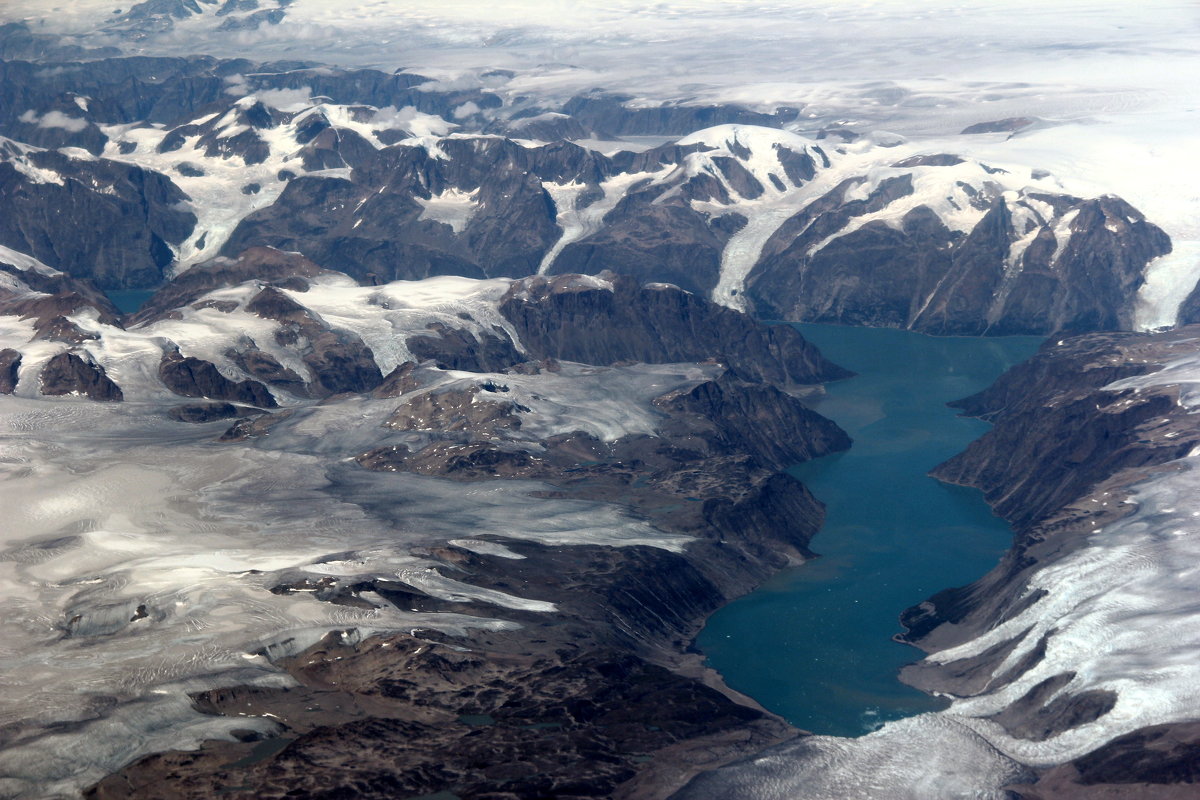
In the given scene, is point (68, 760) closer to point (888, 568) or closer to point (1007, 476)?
point (888, 568)

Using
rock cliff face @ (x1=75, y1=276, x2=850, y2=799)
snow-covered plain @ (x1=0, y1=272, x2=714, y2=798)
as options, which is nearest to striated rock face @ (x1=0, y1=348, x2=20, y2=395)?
snow-covered plain @ (x1=0, y1=272, x2=714, y2=798)

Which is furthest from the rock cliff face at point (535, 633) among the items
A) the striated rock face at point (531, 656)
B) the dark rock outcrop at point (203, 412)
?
the dark rock outcrop at point (203, 412)

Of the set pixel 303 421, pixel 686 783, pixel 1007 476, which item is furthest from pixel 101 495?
pixel 1007 476

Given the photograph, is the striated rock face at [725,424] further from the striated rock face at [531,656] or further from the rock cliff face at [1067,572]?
the rock cliff face at [1067,572]

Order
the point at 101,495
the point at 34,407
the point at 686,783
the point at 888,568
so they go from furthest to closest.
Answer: the point at 34,407, the point at 888,568, the point at 101,495, the point at 686,783

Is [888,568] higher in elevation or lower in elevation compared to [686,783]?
lower

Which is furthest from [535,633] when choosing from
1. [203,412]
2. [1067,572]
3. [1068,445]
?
[203,412]

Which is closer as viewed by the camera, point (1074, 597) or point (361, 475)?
point (1074, 597)

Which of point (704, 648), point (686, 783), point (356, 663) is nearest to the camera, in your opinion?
point (686, 783)

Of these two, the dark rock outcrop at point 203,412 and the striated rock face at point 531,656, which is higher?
the striated rock face at point 531,656
